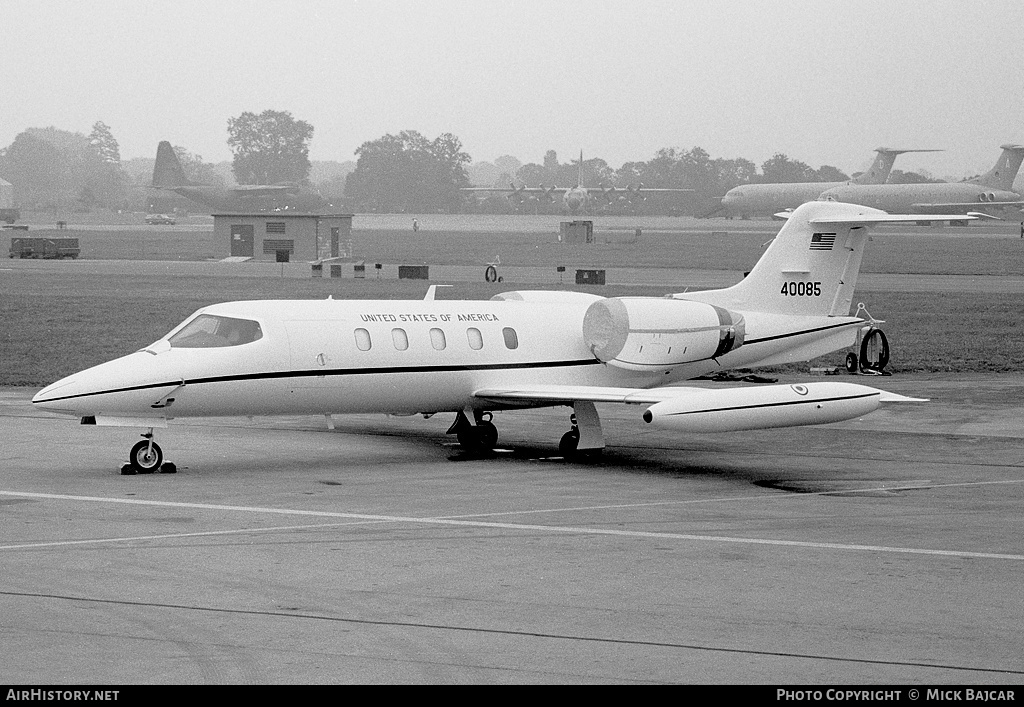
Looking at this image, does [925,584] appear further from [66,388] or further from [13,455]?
[13,455]

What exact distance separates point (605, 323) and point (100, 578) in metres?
10.9

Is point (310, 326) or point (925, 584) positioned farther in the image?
point (310, 326)

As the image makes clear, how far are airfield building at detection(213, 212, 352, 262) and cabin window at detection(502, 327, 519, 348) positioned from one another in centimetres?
5754

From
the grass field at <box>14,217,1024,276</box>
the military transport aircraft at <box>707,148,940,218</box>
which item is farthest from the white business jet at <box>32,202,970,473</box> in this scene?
the military transport aircraft at <box>707,148,940,218</box>

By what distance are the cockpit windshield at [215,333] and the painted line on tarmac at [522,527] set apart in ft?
10.1

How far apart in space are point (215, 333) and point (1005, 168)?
124609mm

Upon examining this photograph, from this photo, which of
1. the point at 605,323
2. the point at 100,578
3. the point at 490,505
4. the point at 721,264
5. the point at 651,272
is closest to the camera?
the point at 100,578

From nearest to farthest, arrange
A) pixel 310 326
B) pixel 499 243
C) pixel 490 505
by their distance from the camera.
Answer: pixel 490 505
pixel 310 326
pixel 499 243

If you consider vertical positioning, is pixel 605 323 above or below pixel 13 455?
above

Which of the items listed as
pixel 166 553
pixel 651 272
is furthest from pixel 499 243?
pixel 166 553

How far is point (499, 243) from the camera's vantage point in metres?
113

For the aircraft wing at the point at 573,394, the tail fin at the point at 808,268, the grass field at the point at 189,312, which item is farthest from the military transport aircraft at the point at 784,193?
the aircraft wing at the point at 573,394

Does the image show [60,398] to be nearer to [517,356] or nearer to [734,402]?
[517,356]

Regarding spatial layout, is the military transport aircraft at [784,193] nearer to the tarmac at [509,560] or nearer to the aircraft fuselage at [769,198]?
the aircraft fuselage at [769,198]
